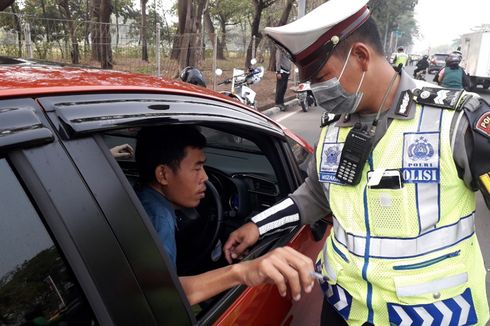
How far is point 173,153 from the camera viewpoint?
1620 mm

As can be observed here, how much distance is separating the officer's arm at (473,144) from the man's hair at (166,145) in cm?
91

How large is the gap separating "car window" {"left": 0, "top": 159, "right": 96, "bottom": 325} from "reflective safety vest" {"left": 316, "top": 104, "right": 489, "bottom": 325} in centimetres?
79

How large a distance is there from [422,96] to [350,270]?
1.85ft

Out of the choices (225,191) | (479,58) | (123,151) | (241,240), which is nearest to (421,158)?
(241,240)

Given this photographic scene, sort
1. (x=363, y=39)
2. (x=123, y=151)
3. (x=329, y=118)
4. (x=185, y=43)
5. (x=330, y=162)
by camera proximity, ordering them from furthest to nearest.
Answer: (x=185, y=43)
(x=123, y=151)
(x=329, y=118)
(x=330, y=162)
(x=363, y=39)

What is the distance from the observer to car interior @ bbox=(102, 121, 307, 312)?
6.30 feet

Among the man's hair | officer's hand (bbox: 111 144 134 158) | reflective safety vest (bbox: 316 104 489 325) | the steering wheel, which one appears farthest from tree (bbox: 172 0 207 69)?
reflective safety vest (bbox: 316 104 489 325)

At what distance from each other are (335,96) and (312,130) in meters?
7.57

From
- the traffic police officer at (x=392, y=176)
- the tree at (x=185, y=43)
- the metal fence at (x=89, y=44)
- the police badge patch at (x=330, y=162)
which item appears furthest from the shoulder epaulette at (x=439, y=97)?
the tree at (x=185, y=43)

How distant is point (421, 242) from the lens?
123 cm

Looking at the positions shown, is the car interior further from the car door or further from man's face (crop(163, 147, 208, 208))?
the car door

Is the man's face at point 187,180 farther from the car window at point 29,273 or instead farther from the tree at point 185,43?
the tree at point 185,43

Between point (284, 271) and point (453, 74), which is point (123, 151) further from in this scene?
point (453, 74)

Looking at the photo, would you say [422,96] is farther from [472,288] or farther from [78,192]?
[78,192]
